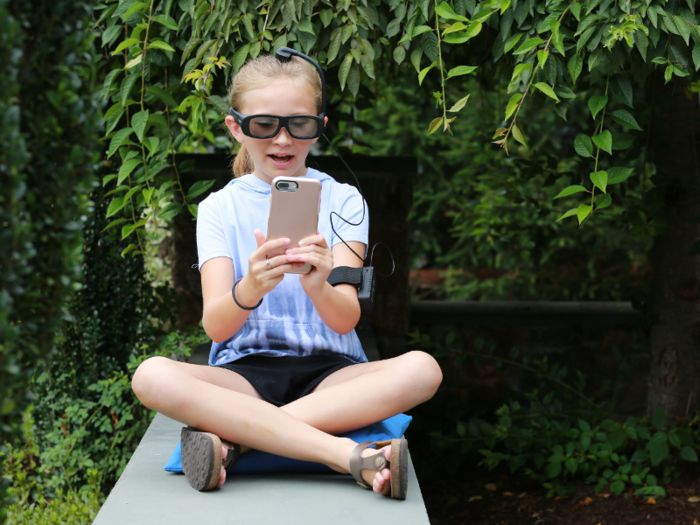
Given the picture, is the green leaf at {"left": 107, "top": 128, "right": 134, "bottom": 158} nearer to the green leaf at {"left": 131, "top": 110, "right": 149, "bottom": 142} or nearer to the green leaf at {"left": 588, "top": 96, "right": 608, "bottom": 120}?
the green leaf at {"left": 131, "top": 110, "right": 149, "bottom": 142}

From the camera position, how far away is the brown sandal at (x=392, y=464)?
1.45 m

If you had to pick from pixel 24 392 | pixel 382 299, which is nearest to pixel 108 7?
pixel 24 392

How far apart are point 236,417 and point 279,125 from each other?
0.79 m

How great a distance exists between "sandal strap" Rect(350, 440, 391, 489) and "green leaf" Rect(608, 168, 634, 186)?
0.97 m

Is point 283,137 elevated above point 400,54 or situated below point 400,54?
below

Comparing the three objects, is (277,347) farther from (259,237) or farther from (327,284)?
(259,237)

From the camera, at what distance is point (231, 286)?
1.89 meters

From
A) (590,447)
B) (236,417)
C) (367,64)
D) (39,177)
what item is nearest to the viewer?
(39,177)

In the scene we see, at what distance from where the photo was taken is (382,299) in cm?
318

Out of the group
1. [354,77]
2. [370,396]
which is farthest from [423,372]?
[354,77]

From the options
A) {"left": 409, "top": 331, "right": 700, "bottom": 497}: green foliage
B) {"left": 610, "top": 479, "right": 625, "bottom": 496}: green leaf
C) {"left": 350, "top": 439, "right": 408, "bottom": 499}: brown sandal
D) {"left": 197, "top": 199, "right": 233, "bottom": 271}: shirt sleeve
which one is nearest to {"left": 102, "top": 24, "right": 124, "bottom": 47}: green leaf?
{"left": 197, "top": 199, "right": 233, "bottom": 271}: shirt sleeve

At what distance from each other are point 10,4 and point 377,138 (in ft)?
18.4

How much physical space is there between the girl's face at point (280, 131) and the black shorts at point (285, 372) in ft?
1.81

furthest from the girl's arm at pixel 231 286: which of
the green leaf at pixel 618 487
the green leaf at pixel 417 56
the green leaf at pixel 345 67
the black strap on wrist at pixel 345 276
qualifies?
the green leaf at pixel 618 487
